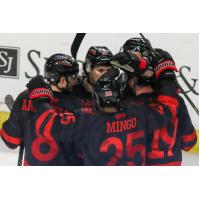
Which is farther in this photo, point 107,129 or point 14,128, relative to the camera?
point 14,128

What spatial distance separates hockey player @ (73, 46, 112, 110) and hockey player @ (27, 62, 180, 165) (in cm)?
5

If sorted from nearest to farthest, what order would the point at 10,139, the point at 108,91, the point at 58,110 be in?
the point at 108,91 → the point at 58,110 → the point at 10,139

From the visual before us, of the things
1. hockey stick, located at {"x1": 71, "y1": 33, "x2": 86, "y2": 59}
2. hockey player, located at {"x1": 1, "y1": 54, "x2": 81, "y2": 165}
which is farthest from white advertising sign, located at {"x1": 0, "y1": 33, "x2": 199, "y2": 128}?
hockey player, located at {"x1": 1, "y1": 54, "x2": 81, "y2": 165}

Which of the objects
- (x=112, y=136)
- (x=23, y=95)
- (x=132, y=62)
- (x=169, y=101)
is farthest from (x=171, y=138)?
(x=23, y=95)

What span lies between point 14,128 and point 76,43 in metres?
0.52

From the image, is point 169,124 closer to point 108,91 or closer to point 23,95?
point 108,91

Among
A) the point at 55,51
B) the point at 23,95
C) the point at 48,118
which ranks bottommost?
Answer: the point at 48,118

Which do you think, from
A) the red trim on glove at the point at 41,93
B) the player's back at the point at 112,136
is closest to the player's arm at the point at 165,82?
the player's back at the point at 112,136

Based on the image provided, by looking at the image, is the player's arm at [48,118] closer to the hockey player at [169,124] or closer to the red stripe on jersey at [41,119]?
the red stripe on jersey at [41,119]

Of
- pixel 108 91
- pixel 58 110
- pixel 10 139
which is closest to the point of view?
pixel 108 91

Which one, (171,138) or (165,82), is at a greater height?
(165,82)

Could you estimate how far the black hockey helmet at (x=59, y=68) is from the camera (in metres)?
2.62

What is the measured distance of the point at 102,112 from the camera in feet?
8.36

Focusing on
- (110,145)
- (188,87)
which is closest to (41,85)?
(110,145)
